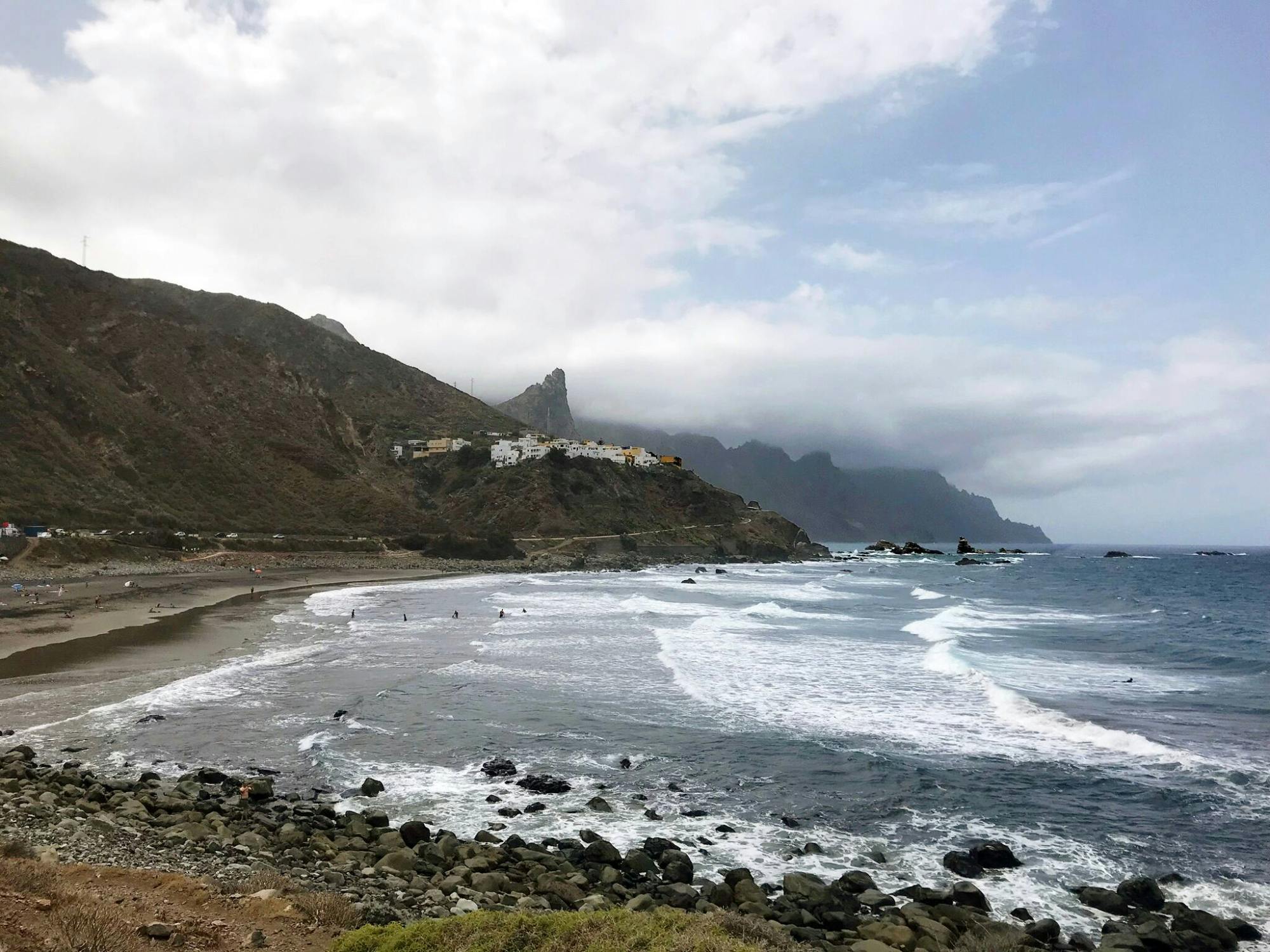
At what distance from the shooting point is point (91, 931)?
5.96 metres

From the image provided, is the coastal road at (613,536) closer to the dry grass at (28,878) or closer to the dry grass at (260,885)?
the dry grass at (260,885)

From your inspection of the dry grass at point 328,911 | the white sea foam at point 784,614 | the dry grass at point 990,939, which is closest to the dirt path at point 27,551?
the white sea foam at point 784,614

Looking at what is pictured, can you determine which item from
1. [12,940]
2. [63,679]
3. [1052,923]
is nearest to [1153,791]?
[1052,923]

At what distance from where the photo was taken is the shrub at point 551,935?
620 cm

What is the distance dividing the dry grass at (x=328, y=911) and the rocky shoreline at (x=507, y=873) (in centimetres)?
30

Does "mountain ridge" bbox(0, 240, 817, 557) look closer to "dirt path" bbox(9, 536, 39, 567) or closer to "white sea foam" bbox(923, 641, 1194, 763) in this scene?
"dirt path" bbox(9, 536, 39, 567)

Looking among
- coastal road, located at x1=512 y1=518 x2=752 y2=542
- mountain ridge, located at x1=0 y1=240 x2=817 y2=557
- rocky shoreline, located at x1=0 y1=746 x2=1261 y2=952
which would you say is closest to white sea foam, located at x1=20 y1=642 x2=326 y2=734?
rocky shoreline, located at x1=0 y1=746 x2=1261 y2=952

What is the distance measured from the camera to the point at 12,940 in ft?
18.6

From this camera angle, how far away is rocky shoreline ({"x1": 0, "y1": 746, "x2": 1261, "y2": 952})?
30.1ft

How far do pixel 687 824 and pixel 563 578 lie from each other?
208 ft

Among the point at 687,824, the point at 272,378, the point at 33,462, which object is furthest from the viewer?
the point at 272,378

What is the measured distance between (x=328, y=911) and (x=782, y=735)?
12.8 m

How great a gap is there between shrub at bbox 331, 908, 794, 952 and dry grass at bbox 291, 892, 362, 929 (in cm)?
72

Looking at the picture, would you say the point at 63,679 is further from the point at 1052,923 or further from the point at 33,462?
the point at 33,462
